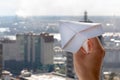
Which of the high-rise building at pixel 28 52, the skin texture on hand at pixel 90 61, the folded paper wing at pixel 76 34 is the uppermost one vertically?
the folded paper wing at pixel 76 34

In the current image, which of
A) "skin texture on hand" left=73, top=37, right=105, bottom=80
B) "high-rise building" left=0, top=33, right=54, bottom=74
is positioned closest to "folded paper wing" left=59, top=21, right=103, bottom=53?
"skin texture on hand" left=73, top=37, right=105, bottom=80

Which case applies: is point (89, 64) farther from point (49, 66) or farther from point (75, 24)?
point (49, 66)

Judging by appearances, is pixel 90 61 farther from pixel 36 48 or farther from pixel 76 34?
pixel 36 48

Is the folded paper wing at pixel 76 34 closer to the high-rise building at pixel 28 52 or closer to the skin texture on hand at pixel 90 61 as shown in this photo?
the skin texture on hand at pixel 90 61

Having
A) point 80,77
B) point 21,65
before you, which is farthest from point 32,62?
point 80,77

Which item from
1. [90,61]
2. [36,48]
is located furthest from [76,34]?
[36,48]

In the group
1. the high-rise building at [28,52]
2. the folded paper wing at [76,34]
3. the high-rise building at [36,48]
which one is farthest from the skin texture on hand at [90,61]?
the high-rise building at [36,48]
